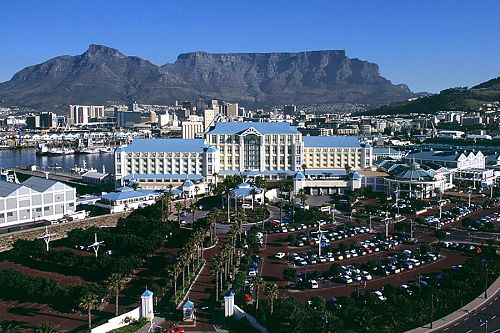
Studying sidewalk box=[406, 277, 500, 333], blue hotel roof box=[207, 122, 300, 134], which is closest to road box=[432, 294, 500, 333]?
sidewalk box=[406, 277, 500, 333]

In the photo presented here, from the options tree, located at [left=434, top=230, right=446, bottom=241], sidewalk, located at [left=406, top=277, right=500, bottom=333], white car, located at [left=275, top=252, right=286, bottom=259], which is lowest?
sidewalk, located at [left=406, top=277, right=500, bottom=333]

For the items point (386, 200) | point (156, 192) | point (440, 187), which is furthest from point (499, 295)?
point (156, 192)

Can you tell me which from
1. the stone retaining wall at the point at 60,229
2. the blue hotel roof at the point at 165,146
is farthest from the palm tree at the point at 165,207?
the blue hotel roof at the point at 165,146

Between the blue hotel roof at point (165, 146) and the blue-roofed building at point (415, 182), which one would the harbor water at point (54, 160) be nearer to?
the blue hotel roof at point (165, 146)

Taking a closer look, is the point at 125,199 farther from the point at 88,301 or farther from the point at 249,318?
the point at 249,318

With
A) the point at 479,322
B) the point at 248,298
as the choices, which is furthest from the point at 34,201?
the point at 479,322

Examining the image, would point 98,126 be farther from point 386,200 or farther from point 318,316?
point 318,316

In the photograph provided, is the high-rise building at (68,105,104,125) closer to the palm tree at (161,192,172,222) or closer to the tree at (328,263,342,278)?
the palm tree at (161,192,172,222)
